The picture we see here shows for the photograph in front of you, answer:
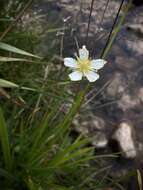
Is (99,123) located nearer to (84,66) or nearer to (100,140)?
(100,140)

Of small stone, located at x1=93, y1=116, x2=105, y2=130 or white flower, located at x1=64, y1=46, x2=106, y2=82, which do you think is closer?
white flower, located at x1=64, y1=46, x2=106, y2=82

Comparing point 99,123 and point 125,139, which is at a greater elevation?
point 99,123

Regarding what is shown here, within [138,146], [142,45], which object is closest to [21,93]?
[138,146]

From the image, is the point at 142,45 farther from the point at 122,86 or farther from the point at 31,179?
the point at 31,179

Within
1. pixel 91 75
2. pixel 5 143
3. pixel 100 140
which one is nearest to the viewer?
pixel 91 75

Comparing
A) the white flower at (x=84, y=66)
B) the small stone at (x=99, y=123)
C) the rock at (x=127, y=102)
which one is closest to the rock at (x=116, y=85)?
the rock at (x=127, y=102)

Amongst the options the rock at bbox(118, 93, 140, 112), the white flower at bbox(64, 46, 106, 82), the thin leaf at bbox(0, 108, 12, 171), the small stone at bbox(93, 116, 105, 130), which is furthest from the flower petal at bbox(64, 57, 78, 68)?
the rock at bbox(118, 93, 140, 112)

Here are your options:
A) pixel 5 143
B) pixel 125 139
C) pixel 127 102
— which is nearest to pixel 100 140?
pixel 125 139

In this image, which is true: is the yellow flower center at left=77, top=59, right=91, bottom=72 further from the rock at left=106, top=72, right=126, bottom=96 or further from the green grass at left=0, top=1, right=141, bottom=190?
the rock at left=106, top=72, right=126, bottom=96
